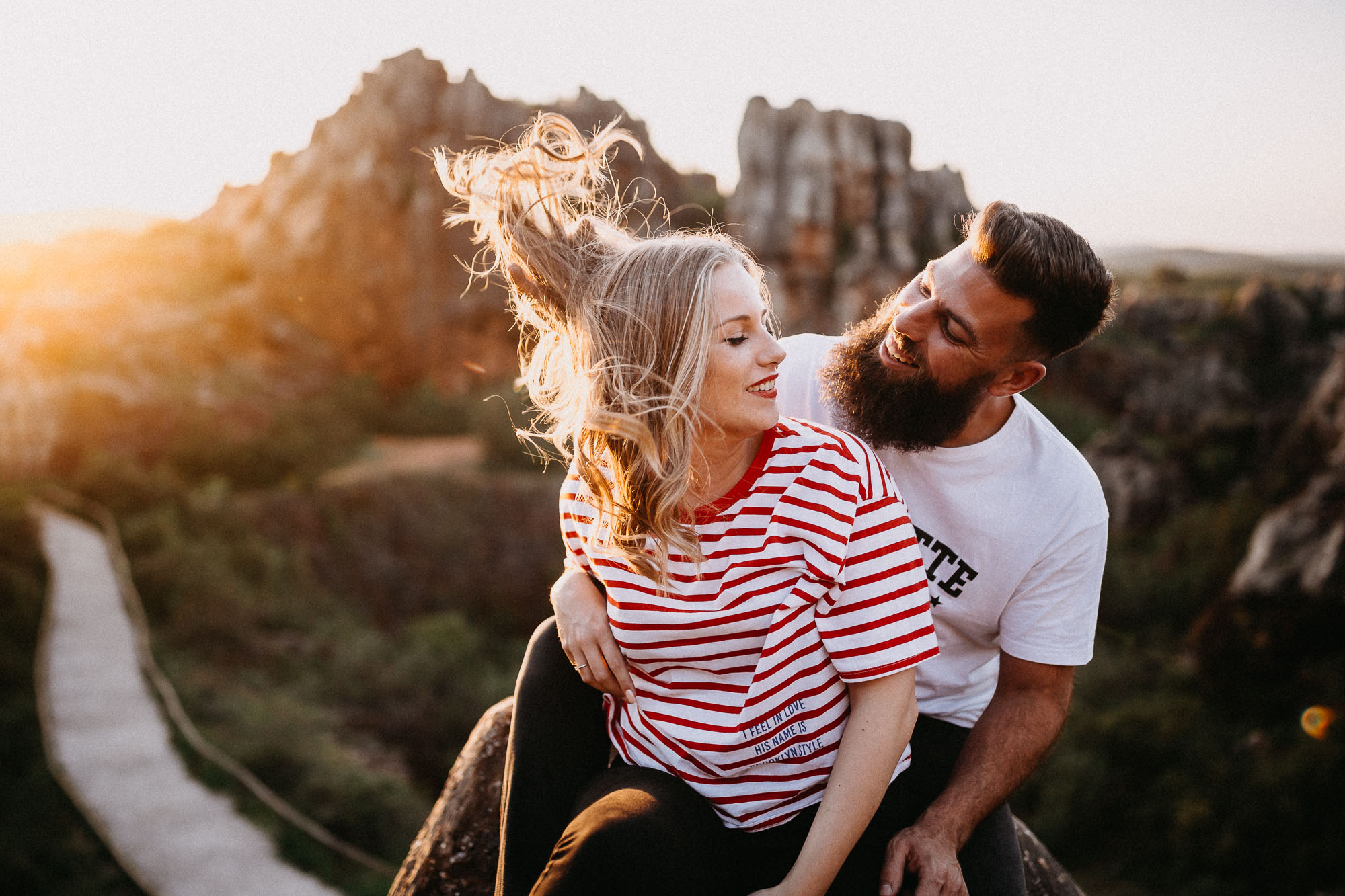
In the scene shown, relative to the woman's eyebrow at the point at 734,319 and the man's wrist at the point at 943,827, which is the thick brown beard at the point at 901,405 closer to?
the woman's eyebrow at the point at 734,319

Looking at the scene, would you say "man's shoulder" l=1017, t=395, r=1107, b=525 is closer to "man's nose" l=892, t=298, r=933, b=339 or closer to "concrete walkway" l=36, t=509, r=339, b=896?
"man's nose" l=892, t=298, r=933, b=339

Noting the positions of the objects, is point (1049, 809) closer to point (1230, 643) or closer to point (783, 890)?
point (1230, 643)

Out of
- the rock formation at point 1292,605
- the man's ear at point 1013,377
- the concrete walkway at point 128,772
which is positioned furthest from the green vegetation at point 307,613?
the rock formation at point 1292,605

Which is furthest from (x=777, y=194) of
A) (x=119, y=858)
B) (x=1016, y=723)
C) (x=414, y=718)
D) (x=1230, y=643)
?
(x=1016, y=723)

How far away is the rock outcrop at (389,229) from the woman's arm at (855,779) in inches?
918

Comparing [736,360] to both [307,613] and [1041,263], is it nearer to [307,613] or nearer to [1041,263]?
[1041,263]

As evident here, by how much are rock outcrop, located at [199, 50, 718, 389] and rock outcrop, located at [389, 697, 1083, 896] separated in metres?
22.3

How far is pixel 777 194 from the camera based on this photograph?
24812 millimetres

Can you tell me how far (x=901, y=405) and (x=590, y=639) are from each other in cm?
98

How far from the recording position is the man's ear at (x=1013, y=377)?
2131mm

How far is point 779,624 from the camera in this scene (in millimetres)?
1460

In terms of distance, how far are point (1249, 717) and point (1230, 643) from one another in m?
1.07

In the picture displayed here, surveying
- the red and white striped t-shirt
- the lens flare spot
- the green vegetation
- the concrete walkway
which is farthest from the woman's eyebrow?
the lens flare spot

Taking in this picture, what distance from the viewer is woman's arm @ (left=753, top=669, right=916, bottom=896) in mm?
1386
